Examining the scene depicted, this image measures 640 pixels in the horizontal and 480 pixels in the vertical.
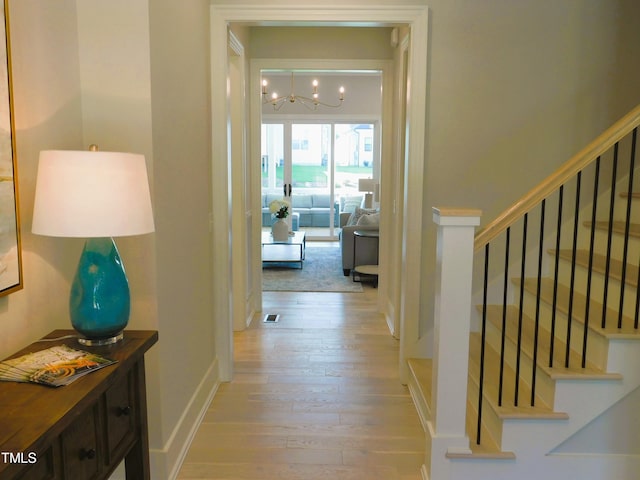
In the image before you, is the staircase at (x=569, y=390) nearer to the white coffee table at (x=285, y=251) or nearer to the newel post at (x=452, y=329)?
the newel post at (x=452, y=329)

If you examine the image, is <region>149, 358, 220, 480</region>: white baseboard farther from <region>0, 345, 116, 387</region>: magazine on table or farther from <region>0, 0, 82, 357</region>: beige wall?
<region>0, 345, 116, 387</region>: magazine on table

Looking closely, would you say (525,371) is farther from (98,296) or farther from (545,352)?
(98,296)

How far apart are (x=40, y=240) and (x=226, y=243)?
1577 millimetres

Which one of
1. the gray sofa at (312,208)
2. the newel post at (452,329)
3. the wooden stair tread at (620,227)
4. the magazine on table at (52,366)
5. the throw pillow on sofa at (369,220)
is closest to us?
the magazine on table at (52,366)

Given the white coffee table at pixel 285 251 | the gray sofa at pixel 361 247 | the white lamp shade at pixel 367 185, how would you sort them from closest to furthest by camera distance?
the gray sofa at pixel 361 247
the white coffee table at pixel 285 251
the white lamp shade at pixel 367 185

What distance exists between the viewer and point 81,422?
1387 mm

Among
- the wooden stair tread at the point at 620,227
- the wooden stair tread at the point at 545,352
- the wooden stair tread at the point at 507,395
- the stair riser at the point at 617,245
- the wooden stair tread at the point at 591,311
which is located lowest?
the wooden stair tread at the point at 507,395

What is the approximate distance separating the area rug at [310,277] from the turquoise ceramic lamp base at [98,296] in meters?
4.25

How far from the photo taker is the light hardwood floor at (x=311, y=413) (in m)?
2.50

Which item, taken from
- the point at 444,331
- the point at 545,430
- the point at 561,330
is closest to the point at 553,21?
the point at 561,330

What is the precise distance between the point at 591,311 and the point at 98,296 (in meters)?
2.29

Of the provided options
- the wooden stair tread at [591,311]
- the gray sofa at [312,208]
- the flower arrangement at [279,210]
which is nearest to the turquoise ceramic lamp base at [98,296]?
the wooden stair tread at [591,311]

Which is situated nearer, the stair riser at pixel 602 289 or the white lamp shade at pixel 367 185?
the stair riser at pixel 602 289

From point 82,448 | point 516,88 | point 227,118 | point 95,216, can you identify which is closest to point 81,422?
point 82,448
